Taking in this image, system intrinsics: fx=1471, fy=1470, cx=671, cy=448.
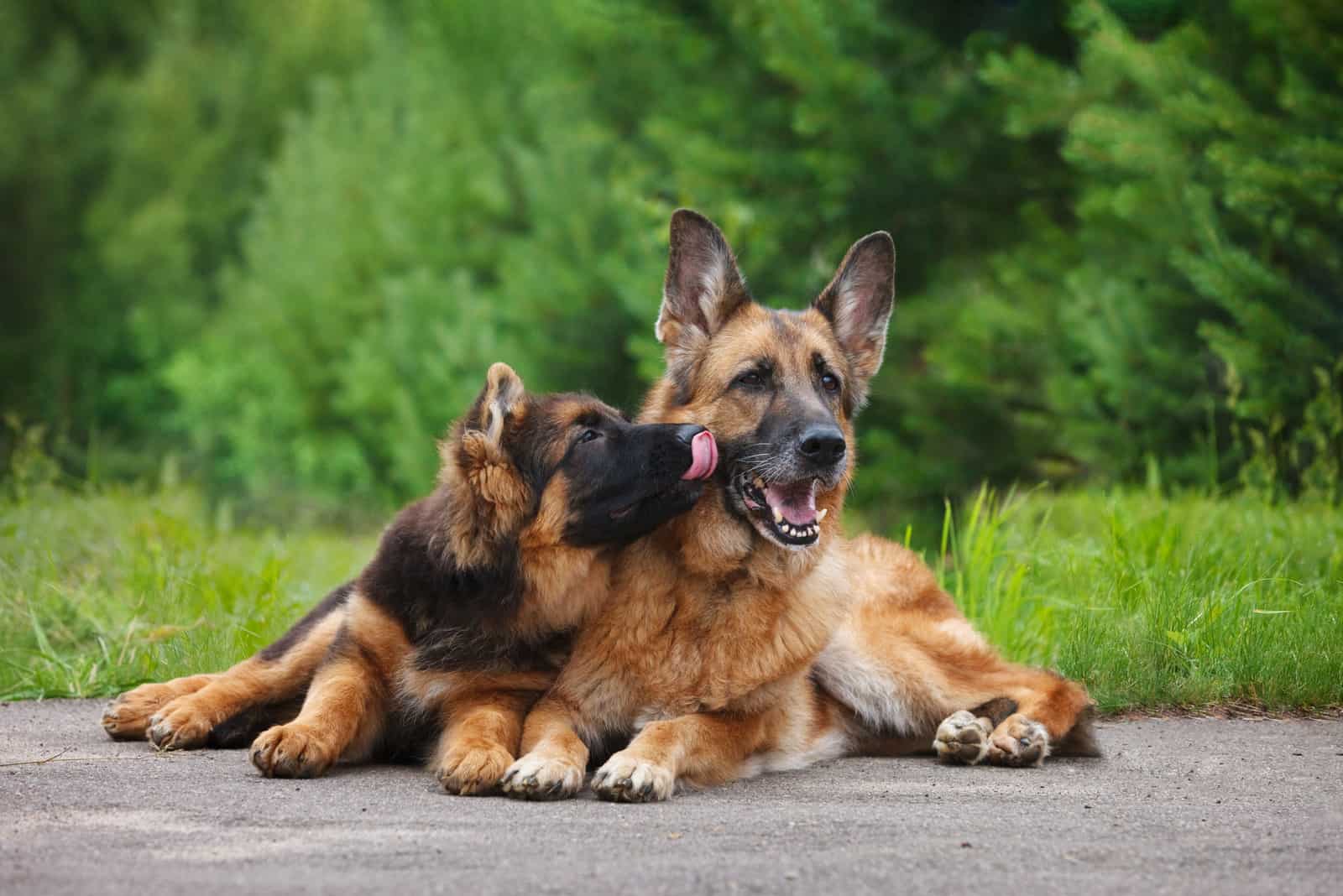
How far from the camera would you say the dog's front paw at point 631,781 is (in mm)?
4840

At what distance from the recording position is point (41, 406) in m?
27.7

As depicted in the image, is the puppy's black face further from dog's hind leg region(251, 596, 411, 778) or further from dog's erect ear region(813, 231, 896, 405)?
dog's erect ear region(813, 231, 896, 405)

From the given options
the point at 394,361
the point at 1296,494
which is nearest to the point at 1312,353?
the point at 1296,494

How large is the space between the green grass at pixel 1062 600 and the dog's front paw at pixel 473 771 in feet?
8.45

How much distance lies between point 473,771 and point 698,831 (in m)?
0.95

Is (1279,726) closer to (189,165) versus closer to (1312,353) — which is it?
(1312,353)

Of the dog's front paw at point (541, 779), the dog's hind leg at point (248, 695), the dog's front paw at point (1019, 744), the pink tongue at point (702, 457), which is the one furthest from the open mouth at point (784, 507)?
the dog's hind leg at point (248, 695)

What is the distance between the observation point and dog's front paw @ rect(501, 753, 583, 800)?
Result: 4793mm

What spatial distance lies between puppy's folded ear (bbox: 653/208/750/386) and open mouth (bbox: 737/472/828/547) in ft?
2.42

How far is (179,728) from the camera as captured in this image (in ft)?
18.8

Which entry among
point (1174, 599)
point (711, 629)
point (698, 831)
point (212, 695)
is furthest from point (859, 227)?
point (698, 831)

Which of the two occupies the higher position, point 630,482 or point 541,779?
point 630,482

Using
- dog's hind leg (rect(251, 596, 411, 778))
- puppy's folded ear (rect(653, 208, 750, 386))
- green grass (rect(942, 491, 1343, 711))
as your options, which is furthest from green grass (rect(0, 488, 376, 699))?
green grass (rect(942, 491, 1343, 711))

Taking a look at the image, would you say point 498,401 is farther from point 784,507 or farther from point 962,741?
point 962,741
